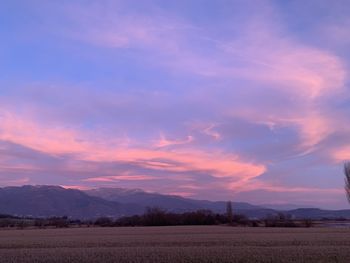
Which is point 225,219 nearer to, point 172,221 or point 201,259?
point 172,221

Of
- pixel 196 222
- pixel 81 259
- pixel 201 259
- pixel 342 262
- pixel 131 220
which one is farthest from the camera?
pixel 131 220

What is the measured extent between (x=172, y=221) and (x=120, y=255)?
127728 mm

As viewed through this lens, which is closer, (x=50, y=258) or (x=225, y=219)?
(x=50, y=258)

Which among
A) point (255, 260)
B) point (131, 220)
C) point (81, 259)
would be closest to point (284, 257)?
point (255, 260)

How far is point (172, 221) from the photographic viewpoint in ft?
534

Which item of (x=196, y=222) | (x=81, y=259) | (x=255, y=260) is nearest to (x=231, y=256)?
(x=255, y=260)

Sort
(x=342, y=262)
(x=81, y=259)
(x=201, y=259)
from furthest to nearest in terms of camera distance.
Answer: (x=81, y=259), (x=201, y=259), (x=342, y=262)

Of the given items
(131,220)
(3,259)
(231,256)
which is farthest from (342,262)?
(131,220)

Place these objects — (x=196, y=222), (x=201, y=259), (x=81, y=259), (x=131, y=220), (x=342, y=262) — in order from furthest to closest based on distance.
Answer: (x=131, y=220)
(x=196, y=222)
(x=81, y=259)
(x=201, y=259)
(x=342, y=262)

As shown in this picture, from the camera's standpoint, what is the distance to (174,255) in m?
35.4

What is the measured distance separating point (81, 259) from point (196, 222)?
127 meters

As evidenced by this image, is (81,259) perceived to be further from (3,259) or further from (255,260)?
(255,260)

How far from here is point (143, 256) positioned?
35.5m

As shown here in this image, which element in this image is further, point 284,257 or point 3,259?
point 3,259
